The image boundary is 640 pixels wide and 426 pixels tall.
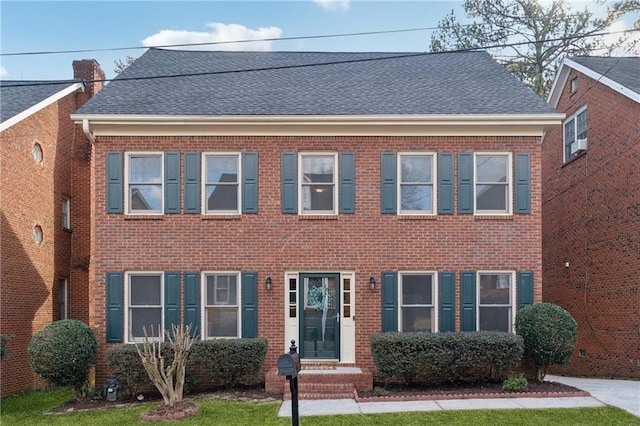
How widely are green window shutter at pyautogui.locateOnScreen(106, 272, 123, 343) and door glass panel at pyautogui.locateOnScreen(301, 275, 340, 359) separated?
12.1 ft

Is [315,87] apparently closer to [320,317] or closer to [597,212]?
[320,317]

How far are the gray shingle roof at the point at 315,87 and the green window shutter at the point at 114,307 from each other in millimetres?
3384

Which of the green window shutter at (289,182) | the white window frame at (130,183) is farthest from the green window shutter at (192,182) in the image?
the green window shutter at (289,182)

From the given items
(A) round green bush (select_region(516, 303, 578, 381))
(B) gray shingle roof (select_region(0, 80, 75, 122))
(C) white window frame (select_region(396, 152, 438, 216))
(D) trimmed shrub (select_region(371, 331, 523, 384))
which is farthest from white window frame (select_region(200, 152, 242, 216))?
(A) round green bush (select_region(516, 303, 578, 381))

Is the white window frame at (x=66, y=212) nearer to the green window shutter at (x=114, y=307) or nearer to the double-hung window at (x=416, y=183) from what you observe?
the green window shutter at (x=114, y=307)

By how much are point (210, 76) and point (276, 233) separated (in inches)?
183

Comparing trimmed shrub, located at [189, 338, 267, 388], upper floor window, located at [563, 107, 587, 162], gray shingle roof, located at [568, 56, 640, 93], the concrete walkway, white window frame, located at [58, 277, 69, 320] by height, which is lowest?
the concrete walkway

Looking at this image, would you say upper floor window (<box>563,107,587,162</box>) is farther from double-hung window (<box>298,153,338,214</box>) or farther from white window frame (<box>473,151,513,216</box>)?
double-hung window (<box>298,153,338,214</box>)

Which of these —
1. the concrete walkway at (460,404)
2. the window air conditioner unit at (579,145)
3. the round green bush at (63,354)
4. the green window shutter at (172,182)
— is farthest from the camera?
the window air conditioner unit at (579,145)

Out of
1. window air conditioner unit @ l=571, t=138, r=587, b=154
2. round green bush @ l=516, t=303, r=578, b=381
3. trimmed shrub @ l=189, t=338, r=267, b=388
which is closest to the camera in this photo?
round green bush @ l=516, t=303, r=578, b=381

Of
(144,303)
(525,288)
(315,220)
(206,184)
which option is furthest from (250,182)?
(525,288)

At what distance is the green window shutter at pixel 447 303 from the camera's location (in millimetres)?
10523

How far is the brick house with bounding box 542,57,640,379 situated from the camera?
1195 cm

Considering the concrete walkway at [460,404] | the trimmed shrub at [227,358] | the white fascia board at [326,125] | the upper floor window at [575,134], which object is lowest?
the concrete walkway at [460,404]
